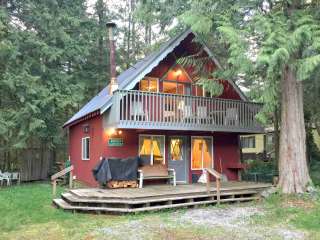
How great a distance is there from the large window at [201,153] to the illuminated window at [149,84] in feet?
8.94

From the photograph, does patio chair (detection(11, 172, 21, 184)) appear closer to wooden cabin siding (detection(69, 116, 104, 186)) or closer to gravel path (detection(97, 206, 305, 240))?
wooden cabin siding (detection(69, 116, 104, 186))

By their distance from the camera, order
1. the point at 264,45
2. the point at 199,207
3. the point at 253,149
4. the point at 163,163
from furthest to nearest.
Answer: the point at 253,149 < the point at 163,163 < the point at 199,207 < the point at 264,45

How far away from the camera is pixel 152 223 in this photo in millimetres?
9047

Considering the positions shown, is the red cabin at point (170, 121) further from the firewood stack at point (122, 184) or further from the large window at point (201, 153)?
the firewood stack at point (122, 184)

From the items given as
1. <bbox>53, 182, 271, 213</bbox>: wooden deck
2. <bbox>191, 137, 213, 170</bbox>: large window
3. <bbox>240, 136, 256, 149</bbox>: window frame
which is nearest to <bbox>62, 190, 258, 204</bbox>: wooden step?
<bbox>53, 182, 271, 213</bbox>: wooden deck

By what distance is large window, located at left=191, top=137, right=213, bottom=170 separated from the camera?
16.2m

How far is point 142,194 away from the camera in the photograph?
11.1 m

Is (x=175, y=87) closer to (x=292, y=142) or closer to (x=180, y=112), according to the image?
(x=180, y=112)

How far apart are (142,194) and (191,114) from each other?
4337 mm

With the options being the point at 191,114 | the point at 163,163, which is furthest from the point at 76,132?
the point at 191,114

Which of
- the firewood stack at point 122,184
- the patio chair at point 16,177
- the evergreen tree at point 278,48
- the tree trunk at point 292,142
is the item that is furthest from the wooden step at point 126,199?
the patio chair at point 16,177

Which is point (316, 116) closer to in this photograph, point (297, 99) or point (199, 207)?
point (297, 99)

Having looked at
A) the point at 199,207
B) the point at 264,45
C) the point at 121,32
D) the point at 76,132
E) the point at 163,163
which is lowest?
the point at 199,207

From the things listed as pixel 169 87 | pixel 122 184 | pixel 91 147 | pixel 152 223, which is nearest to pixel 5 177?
pixel 91 147
